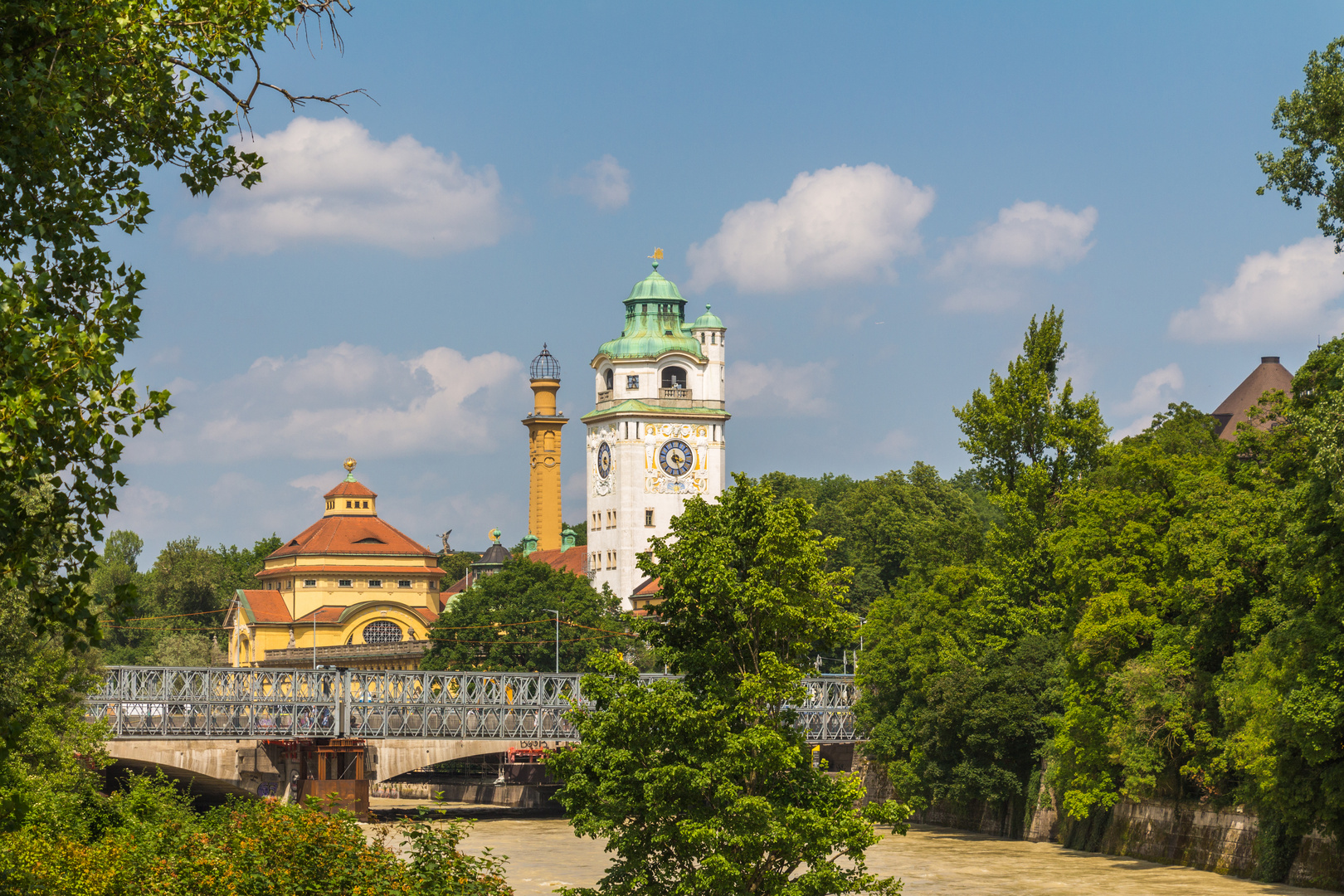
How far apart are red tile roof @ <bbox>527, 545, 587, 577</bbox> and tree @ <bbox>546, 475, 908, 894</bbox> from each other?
10960cm

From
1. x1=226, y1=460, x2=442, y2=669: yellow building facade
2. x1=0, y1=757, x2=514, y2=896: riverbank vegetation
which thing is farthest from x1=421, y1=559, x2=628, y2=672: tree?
x1=0, y1=757, x2=514, y2=896: riverbank vegetation

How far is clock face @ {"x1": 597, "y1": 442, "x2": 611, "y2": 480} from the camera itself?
452 feet

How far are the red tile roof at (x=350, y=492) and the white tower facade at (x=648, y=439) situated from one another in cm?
1870

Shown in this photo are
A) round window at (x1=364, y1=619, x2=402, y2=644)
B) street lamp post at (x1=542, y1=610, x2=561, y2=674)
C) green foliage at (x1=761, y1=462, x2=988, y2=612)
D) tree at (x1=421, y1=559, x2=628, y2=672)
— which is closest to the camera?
street lamp post at (x1=542, y1=610, x2=561, y2=674)

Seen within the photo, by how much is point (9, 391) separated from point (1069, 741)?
146 ft

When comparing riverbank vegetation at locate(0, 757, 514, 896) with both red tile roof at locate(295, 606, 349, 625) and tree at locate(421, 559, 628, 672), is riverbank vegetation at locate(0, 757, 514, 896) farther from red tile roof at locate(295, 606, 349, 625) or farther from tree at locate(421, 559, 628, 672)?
red tile roof at locate(295, 606, 349, 625)

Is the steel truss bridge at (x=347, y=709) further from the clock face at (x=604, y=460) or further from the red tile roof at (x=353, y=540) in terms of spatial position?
the clock face at (x=604, y=460)

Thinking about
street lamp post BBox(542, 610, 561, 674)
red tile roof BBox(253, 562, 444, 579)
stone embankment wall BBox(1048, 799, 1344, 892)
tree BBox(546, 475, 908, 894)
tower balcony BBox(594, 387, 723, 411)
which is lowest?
stone embankment wall BBox(1048, 799, 1344, 892)

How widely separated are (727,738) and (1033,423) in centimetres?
3829

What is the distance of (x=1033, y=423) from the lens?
207ft

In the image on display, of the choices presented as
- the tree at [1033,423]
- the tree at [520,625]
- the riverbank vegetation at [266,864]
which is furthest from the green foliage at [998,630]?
the riverbank vegetation at [266,864]

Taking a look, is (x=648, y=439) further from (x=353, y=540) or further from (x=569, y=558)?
(x=353, y=540)

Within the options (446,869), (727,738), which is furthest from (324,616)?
(446,869)

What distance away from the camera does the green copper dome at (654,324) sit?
137 meters
